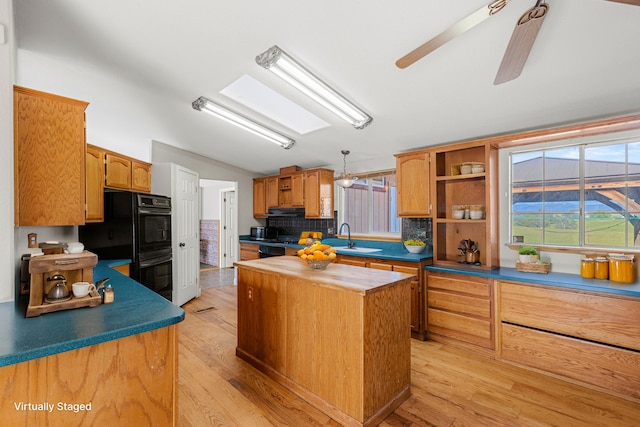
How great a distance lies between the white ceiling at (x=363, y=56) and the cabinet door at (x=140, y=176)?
0.96 meters

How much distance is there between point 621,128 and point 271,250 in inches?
188

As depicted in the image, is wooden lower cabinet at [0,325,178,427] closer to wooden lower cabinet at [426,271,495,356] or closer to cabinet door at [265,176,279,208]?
wooden lower cabinet at [426,271,495,356]

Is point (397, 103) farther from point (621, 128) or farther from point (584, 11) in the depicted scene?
point (621, 128)

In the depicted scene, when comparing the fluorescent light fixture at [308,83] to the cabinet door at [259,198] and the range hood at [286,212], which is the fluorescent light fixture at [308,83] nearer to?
the range hood at [286,212]

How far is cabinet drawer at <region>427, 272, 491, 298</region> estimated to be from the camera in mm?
2781

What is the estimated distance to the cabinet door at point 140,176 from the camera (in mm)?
4176

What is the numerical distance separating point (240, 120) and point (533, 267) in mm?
3530

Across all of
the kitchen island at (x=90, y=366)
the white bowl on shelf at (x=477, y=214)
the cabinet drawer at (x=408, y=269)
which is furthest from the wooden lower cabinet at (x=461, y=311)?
the kitchen island at (x=90, y=366)

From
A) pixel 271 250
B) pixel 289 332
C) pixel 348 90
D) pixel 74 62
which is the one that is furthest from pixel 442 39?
pixel 271 250

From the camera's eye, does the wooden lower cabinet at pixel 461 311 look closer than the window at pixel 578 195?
No

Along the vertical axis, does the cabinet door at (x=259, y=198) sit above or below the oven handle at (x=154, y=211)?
above

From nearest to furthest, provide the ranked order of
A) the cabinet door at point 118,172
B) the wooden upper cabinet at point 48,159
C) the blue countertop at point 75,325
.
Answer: the blue countertop at point 75,325, the wooden upper cabinet at point 48,159, the cabinet door at point 118,172

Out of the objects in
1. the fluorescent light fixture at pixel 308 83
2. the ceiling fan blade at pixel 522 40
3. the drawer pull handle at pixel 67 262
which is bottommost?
the drawer pull handle at pixel 67 262

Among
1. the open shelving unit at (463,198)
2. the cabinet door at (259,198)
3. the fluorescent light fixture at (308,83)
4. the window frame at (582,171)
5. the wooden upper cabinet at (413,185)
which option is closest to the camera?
the fluorescent light fixture at (308,83)
